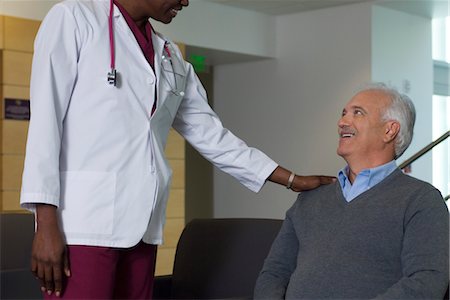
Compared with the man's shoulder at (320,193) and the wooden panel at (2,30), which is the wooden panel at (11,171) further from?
the man's shoulder at (320,193)

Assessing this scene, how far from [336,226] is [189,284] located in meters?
Result: 0.83

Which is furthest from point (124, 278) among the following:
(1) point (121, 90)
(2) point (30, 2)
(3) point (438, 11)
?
(3) point (438, 11)

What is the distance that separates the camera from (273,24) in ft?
27.9

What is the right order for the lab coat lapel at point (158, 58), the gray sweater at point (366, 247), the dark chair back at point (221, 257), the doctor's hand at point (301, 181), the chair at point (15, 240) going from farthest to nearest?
1. the chair at point (15, 240)
2. the dark chair back at point (221, 257)
3. the doctor's hand at point (301, 181)
4. the lab coat lapel at point (158, 58)
5. the gray sweater at point (366, 247)

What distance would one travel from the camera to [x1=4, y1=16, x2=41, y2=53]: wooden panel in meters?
5.96

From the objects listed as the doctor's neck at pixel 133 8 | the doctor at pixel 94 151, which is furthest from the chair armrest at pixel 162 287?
the doctor's neck at pixel 133 8

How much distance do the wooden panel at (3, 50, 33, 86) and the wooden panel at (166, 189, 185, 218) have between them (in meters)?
1.73

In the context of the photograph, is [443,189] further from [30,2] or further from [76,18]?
[76,18]

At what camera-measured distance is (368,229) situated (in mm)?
2234

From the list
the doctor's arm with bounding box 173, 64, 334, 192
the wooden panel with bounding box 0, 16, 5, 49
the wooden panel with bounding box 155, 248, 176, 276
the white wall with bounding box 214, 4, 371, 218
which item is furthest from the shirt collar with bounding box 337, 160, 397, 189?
the white wall with bounding box 214, 4, 371, 218

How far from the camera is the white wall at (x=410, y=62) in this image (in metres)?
7.75

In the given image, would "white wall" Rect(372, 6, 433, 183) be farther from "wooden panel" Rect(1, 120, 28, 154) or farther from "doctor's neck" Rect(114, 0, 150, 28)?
"doctor's neck" Rect(114, 0, 150, 28)

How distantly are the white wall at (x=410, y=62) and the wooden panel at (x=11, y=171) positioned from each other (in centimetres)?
339

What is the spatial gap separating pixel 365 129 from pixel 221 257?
30.7 inches
